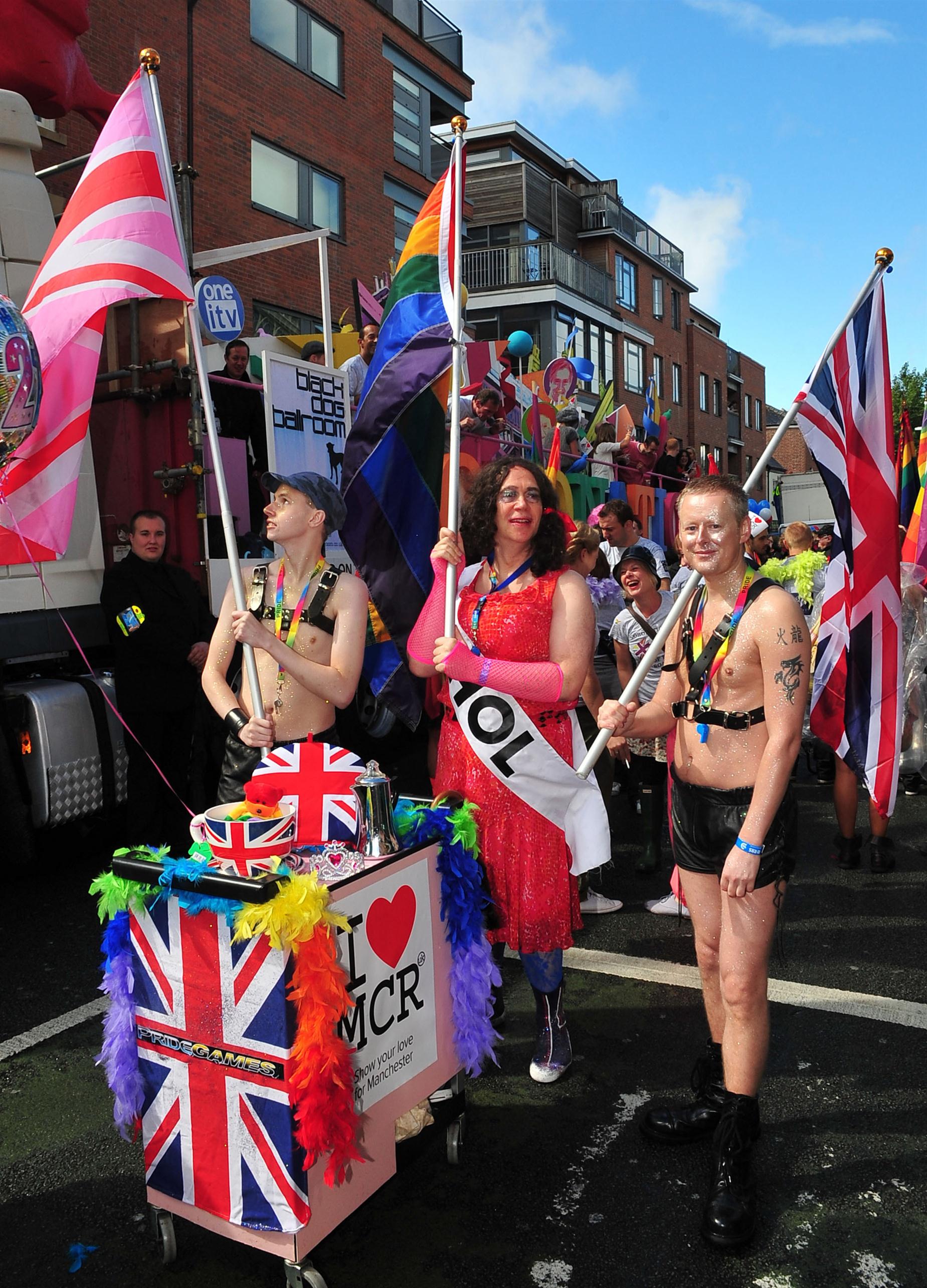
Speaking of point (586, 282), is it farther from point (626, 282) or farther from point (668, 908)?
point (668, 908)

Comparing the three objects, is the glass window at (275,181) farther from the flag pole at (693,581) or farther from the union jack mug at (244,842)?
the union jack mug at (244,842)

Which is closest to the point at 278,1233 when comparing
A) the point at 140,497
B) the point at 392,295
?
the point at 392,295

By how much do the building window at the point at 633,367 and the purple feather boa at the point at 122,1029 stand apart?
111ft

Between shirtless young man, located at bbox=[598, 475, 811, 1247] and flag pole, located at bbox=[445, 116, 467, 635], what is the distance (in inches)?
26.9

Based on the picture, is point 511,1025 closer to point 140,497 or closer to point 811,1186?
point 811,1186

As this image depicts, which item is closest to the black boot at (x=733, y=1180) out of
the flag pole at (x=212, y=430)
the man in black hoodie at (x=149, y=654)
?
the flag pole at (x=212, y=430)

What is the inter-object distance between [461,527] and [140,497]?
8.75 feet

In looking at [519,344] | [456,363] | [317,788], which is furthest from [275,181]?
[317,788]

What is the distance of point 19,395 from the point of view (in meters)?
3.41

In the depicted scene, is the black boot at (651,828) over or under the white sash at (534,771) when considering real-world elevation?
under

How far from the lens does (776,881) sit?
2.61m

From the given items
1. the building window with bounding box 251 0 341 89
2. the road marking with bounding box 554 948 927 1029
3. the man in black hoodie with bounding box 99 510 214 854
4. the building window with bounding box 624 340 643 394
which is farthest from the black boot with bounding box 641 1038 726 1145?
the building window with bounding box 624 340 643 394

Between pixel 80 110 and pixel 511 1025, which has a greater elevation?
pixel 80 110

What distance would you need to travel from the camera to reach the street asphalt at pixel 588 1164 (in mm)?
2361
